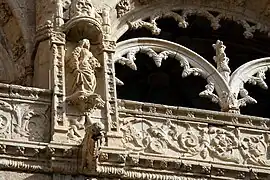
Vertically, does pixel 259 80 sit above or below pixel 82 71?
above

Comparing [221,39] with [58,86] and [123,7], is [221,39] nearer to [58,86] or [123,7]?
[123,7]

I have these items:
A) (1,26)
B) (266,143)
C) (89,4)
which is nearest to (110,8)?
(89,4)

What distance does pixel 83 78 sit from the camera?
43.4 ft

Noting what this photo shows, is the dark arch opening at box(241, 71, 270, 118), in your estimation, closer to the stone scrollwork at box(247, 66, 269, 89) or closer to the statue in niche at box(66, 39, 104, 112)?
the stone scrollwork at box(247, 66, 269, 89)

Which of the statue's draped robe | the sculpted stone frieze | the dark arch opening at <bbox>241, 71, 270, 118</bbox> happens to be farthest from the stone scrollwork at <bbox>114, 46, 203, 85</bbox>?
the dark arch opening at <bbox>241, 71, 270, 118</bbox>

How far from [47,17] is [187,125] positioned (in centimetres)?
242

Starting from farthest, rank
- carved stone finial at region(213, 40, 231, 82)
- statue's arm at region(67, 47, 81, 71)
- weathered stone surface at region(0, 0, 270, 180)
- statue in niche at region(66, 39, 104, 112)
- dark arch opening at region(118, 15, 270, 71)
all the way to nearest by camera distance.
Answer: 1. dark arch opening at region(118, 15, 270, 71)
2. carved stone finial at region(213, 40, 231, 82)
3. statue's arm at region(67, 47, 81, 71)
4. statue in niche at region(66, 39, 104, 112)
5. weathered stone surface at region(0, 0, 270, 180)

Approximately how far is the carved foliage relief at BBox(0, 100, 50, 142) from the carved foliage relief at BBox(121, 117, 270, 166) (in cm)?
109

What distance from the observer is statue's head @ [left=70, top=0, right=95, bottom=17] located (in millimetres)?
13844

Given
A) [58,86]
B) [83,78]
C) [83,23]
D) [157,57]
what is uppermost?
[83,23]

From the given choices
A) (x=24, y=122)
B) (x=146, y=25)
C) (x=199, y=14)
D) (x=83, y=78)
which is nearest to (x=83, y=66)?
(x=83, y=78)

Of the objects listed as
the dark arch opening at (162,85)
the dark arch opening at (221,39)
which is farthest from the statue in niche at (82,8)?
the dark arch opening at (162,85)

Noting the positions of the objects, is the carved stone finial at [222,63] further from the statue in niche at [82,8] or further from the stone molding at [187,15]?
the statue in niche at [82,8]

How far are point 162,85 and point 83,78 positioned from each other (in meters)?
4.39
